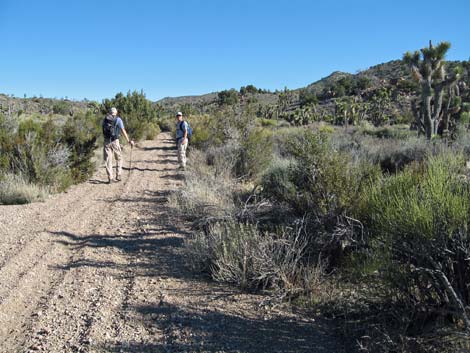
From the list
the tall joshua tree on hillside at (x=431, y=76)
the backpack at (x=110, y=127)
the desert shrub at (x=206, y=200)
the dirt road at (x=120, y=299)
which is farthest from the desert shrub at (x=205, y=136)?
the tall joshua tree on hillside at (x=431, y=76)

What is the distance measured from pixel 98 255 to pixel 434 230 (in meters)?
4.28

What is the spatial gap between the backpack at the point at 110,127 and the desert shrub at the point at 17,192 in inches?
103

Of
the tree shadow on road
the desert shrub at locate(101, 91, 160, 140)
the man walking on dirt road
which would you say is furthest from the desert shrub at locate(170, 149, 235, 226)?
the desert shrub at locate(101, 91, 160, 140)

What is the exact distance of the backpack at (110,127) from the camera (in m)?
10.8

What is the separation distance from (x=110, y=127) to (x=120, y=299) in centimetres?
748

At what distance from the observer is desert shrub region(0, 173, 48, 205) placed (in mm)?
8555

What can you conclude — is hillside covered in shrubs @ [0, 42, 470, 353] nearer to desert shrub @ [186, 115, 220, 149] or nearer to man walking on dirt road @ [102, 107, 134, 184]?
man walking on dirt road @ [102, 107, 134, 184]

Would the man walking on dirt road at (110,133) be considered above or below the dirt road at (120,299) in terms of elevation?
above

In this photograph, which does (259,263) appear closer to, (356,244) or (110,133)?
(356,244)

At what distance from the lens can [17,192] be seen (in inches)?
339

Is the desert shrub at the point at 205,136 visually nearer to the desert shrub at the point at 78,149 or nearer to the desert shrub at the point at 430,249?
the desert shrub at the point at 78,149

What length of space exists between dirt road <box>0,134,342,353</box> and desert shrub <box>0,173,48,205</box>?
4.74ft

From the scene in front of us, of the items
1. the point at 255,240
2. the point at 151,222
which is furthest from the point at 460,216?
the point at 151,222

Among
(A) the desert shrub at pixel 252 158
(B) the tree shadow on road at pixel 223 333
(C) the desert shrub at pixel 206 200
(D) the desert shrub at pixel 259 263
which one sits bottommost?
(B) the tree shadow on road at pixel 223 333
